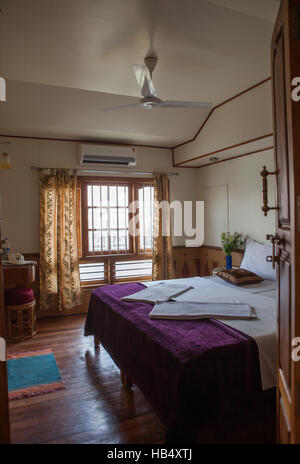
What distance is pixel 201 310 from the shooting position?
8.11ft

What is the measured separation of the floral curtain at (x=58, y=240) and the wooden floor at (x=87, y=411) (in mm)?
1435

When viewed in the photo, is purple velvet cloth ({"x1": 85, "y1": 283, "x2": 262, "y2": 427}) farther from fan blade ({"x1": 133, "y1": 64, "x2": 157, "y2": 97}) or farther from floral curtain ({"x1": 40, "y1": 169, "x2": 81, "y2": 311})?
floral curtain ({"x1": 40, "y1": 169, "x2": 81, "y2": 311})

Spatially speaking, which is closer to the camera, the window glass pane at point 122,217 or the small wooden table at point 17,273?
the small wooden table at point 17,273

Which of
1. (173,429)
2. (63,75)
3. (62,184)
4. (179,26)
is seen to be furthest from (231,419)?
(62,184)

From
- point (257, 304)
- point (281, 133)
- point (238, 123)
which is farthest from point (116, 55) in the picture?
point (257, 304)

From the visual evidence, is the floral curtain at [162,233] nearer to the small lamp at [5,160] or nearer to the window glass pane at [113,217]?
the window glass pane at [113,217]

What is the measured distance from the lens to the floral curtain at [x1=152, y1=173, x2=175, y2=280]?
5.37 m

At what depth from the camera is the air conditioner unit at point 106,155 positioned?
4766mm

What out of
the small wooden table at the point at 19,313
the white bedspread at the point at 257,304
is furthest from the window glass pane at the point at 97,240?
the white bedspread at the point at 257,304

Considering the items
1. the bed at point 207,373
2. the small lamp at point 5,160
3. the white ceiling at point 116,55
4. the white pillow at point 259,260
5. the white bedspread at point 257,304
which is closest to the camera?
the bed at point 207,373

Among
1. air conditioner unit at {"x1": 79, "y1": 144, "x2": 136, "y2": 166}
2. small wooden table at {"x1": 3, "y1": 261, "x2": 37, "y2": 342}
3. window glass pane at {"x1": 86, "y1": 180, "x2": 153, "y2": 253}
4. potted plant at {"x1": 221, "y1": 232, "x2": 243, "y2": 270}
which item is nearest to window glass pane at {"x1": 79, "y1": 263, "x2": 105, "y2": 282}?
window glass pane at {"x1": 86, "y1": 180, "x2": 153, "y2": 253}

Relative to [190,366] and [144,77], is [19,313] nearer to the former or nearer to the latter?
[190,366]

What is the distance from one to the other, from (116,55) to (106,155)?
84.7 inches

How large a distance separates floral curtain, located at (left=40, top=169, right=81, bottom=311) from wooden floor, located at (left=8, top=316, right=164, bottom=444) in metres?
1.44
